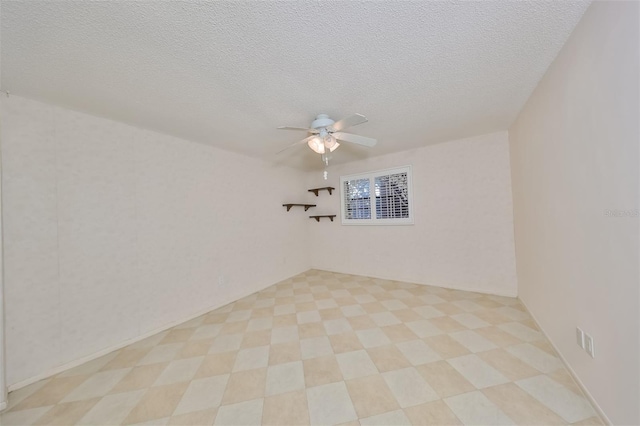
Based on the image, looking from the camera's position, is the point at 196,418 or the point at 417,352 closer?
the point at 196,418

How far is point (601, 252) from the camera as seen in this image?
45.9 inches

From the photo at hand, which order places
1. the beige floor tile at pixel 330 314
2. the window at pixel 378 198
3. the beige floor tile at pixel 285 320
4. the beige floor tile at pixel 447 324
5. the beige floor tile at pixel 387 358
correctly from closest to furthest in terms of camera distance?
the beige floor tile at pixel 387 358, the beige floor tile at pixel 447 324, the beige floor tile at pixel 285 320, the beige floor tile at pixel 330 314, the window at pixel 378 198

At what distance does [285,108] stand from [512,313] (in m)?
3.33

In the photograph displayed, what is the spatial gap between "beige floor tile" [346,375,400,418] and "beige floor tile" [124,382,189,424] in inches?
46.5

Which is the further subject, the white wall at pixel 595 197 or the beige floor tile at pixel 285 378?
the beige floor tile at pixel 285 378

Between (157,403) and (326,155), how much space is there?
2432mm

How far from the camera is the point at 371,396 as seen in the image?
55.1 inches

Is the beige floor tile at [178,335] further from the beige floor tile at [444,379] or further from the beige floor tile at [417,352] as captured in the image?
the beige floor tile at [444,379]

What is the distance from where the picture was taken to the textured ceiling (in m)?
1.08

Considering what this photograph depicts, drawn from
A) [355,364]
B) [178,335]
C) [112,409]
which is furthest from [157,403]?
[355,364]

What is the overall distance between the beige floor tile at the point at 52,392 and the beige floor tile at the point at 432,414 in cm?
238

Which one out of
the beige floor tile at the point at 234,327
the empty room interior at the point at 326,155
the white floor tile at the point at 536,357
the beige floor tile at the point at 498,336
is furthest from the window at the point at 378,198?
the beige floor tile at the point at 234,327

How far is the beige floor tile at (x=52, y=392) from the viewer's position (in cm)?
145

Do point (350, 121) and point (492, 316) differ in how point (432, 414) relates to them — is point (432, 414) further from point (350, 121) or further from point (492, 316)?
point (350, 121)
